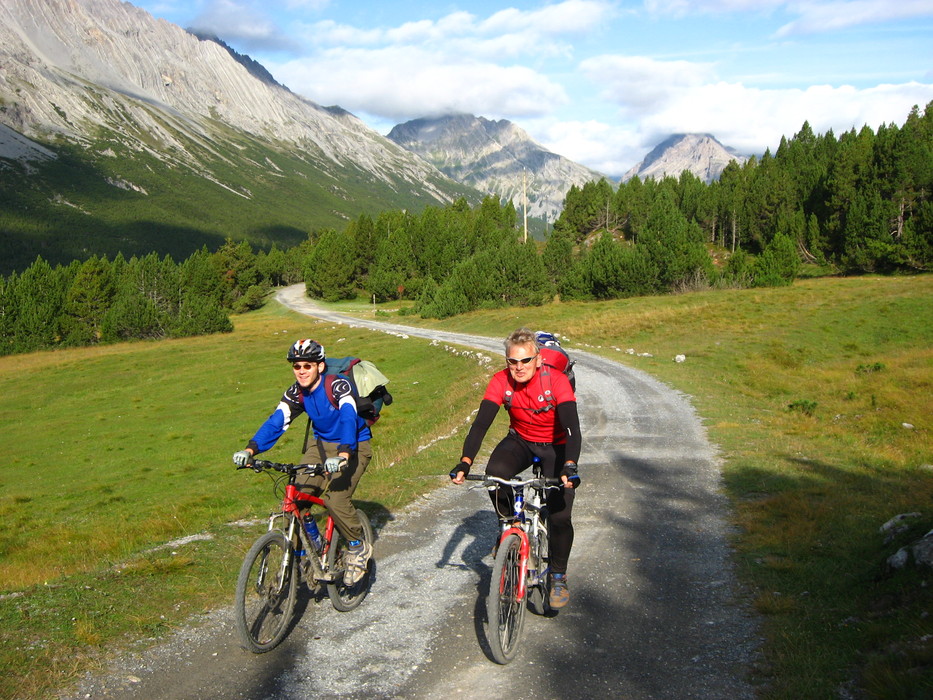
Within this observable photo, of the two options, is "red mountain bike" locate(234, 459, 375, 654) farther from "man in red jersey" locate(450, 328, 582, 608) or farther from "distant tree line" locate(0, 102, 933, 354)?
"distant tree line" locate(0, 102, 933, 354)

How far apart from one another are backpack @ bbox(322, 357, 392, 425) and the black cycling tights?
1417mm

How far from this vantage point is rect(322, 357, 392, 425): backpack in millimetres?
6883

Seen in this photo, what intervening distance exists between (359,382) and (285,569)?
2.06m

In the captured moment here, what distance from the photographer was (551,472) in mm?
6570

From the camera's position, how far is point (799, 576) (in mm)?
7441

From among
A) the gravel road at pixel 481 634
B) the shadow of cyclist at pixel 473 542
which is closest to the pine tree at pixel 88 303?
the shadow of cyclist at pixel 473 542

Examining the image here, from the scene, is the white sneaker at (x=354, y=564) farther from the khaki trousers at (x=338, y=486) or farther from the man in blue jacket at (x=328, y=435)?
the khaki trousers at (x=338, y=486)

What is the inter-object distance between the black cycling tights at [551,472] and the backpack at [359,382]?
1.42m

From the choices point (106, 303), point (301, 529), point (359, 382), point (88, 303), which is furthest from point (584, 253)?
point (301, 529)

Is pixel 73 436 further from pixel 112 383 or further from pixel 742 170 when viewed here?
pixel 742 170

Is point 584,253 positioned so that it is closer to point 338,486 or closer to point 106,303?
point 106,303

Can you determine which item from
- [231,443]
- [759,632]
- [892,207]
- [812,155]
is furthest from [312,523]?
[812,155]

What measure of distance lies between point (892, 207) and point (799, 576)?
75.3 metres

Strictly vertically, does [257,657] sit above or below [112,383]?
above
